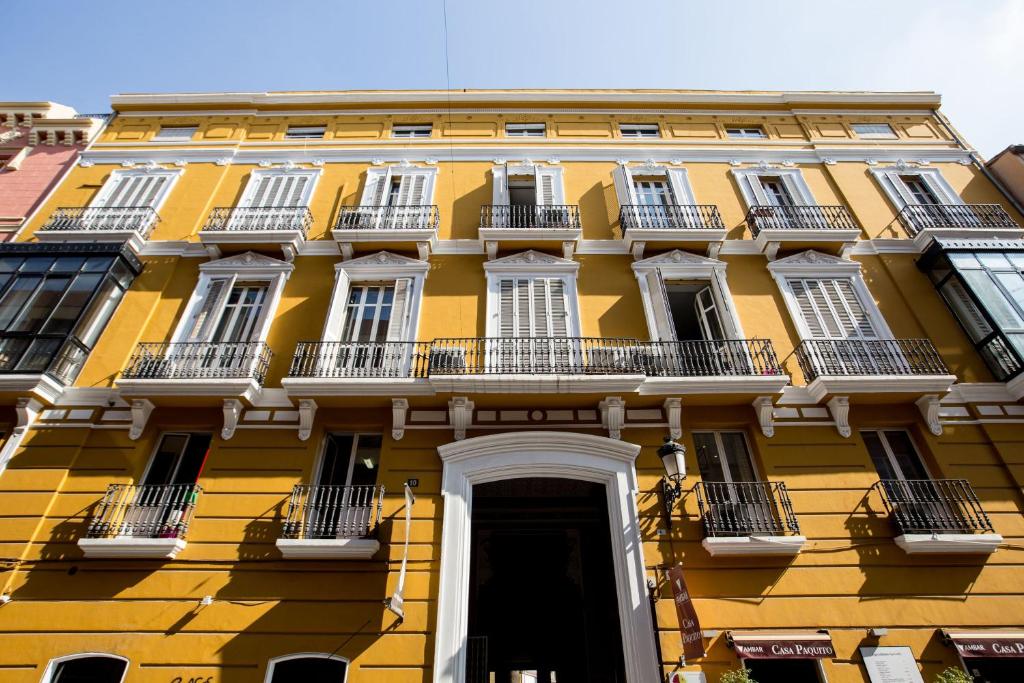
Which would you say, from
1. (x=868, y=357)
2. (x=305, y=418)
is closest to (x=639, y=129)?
(x=868, y=357)

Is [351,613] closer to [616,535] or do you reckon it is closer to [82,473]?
[616,535]

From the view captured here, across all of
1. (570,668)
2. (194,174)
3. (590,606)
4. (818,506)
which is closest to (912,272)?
(818,506)

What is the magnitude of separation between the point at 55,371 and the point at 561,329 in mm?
9964

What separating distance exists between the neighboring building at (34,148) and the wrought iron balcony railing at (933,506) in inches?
806

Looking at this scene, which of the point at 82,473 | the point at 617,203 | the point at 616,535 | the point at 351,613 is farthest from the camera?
the point at 617,203

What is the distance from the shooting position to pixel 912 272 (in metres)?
11.4

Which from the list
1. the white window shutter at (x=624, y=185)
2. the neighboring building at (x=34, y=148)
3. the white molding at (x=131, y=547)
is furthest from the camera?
the neighboring building at (x=34, y=148)

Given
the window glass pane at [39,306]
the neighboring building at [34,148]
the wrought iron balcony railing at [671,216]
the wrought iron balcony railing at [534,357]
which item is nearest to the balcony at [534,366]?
the wrought iron balcony railing at [534,357]

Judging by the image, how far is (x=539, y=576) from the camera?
11.9 metres

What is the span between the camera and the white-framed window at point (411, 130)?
14906 mm

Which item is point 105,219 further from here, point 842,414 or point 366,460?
point 842,414

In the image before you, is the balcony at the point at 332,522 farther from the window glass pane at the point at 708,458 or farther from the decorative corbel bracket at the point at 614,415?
the window glass pane at the point at 708,458

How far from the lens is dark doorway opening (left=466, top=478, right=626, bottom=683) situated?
11.0m

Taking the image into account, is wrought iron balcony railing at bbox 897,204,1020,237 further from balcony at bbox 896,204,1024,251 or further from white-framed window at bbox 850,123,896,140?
white-framed window at bbox 850,123,896,140
